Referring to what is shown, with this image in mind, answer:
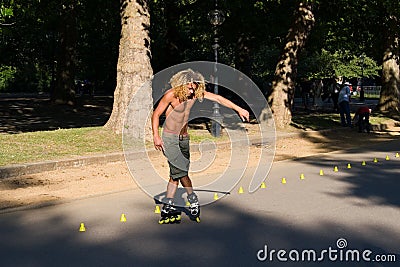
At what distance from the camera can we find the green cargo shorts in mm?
6816

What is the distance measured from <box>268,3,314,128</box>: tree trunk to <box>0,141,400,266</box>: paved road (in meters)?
10.4

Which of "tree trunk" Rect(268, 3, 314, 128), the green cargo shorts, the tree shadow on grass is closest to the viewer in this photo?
the green cargo shorts

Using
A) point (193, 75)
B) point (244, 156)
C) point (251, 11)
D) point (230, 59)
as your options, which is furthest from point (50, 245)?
point (230, 59)

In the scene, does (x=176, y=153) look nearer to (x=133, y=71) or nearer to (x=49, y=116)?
(x=133, y=71)

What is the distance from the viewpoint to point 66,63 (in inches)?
1111

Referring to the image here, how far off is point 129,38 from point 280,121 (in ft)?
22.7

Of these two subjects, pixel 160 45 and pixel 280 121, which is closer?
pixel 280 121

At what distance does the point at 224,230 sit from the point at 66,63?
2330cm

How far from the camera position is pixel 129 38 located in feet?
49.6

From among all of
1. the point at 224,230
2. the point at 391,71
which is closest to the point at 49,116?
the point at 391,71

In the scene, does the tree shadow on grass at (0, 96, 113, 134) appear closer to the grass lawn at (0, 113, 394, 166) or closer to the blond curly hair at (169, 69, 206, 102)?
the grass lawn at (0, 113, 394, 166)

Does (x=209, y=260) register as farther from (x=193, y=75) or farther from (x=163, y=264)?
(x=193, y=75)

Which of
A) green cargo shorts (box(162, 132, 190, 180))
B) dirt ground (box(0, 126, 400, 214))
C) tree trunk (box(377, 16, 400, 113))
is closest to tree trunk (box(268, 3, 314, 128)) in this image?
dirt ground (box(0, 126, 400, 214))

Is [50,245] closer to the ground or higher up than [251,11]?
closer to the ground
